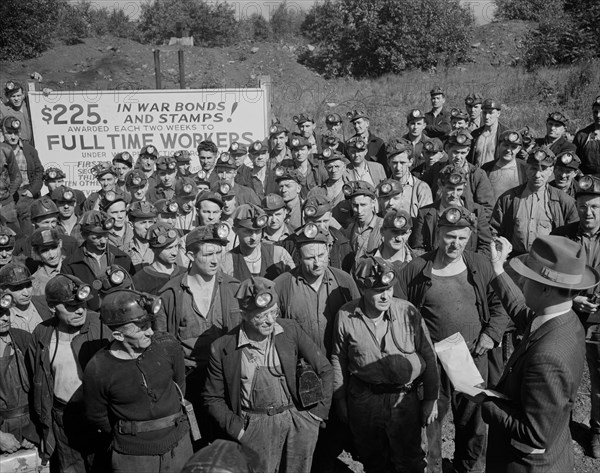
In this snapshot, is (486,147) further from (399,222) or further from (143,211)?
(143,211)

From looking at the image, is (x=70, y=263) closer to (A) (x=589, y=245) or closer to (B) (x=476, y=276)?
(B) (x=476, y=276)

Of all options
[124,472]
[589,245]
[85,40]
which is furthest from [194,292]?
[85,40]

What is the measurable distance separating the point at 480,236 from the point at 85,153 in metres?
7.78

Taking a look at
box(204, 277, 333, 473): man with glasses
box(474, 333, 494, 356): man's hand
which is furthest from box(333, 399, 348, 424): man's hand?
box(474, 333, 494, 356): man's hand

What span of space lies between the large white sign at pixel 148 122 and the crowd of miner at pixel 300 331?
3.91 m

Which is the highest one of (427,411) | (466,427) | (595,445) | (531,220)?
(531,220)

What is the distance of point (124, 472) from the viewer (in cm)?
449

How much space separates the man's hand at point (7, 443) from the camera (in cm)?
506

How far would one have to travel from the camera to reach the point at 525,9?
31.0 meters

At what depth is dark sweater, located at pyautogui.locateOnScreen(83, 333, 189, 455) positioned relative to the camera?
4.45 m

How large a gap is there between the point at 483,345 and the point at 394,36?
21.3m

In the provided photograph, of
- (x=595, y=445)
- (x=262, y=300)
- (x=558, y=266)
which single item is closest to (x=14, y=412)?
(x=262, y=300)

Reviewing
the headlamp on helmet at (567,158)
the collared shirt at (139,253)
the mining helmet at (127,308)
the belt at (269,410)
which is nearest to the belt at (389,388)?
the belt at (269,410)

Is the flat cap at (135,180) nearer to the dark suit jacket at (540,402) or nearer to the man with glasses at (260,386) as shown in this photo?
the man with glasses at (260,386)
